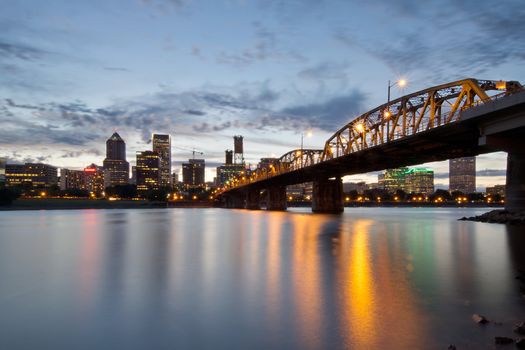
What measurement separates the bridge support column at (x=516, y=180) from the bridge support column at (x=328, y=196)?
65.8m

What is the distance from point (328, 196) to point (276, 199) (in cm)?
4443

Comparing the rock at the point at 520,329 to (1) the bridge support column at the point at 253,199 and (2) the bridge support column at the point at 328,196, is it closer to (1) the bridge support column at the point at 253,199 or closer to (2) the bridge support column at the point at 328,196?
(2) the bridge support column at the point at 328,196

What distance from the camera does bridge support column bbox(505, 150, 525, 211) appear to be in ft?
155

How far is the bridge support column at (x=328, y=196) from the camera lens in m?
116

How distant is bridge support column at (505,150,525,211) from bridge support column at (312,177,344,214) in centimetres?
6576

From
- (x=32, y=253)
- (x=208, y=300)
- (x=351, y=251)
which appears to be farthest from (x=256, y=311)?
(x=32, y=253)

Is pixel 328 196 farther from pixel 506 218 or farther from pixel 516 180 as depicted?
pixel 516 180

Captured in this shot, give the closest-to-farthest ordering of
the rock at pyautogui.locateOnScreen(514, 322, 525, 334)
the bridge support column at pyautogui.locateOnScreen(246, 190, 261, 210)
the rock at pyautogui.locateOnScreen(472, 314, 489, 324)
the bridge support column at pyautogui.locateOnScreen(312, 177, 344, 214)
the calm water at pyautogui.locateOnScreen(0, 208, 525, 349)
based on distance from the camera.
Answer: the rock at pyautogui.locateOnScreen(514, 322, 525, 334)
the calm water at pyautogui.locateOnScreen(0, 208, 525, 349)
the rock at pyautogui.locateOnScreen(472, 314, 489, 324)
the bridge support column at pyautogui.locateOnScreen(312, 177, 344, 214)
the bridge support column at pyautogui.locateOnScreen(246, 190, 261, 210)

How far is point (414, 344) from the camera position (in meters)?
8.61

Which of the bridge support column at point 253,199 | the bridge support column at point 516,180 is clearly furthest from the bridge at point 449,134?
the bridge support column at point 253,199

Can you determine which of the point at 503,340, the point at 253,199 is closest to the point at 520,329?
the point at 503,340

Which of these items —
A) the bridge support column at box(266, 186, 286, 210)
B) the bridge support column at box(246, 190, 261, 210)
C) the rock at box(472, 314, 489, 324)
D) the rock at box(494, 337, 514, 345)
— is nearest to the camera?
the rock at box(494, 337, 514, 345)

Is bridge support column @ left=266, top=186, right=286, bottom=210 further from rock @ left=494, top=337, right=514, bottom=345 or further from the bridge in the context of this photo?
rock @ left=494, top=337, right=514, bottom=345

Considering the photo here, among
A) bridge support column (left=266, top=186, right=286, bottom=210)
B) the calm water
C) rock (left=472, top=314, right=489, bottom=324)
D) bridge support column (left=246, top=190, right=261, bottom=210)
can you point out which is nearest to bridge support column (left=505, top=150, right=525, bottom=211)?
the calm water
